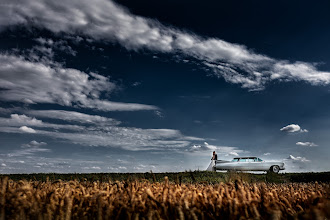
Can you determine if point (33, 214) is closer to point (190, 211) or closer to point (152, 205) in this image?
point (152, 205)

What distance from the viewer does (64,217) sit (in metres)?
2.15

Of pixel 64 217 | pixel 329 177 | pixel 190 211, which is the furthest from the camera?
pixel 329 177

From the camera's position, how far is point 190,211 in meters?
1.96

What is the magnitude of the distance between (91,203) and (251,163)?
27729 mm

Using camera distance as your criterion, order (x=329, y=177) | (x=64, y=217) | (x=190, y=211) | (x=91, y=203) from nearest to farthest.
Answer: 1. (x=190, y=211)
2. (x=64, y=217)
3. (x=91, y=203)
4. (x=329, y=177)

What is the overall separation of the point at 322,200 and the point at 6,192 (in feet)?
9.19

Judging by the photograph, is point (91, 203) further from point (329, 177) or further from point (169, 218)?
point (329, 177)

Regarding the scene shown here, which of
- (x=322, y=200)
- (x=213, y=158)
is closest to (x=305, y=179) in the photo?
(x=213, y=158)

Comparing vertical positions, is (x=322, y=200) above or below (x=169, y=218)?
above

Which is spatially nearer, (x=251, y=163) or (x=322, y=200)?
(x=322, y=200)

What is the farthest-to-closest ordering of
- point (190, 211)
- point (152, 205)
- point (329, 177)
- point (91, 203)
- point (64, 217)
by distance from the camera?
point (329, 177) → point (91, 203) → point (152, 205) → point (64, 217) → point (190, 211)

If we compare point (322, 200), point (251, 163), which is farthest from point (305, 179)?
point (322, 200)

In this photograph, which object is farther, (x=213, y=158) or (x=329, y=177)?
(x=213, y=158)

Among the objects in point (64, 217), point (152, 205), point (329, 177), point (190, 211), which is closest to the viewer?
point (190, 211)
